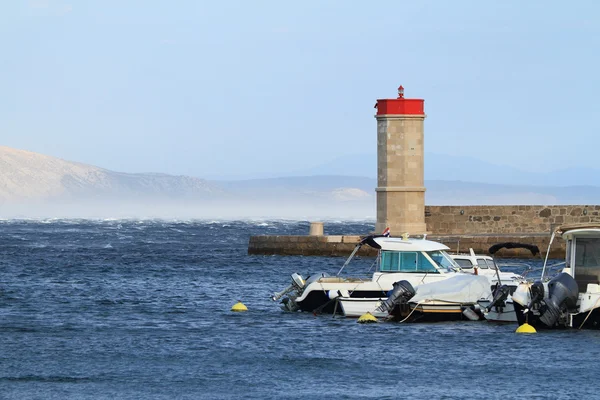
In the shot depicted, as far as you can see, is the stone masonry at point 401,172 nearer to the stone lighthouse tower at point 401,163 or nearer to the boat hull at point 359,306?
the stone lighthouse tower at point 401,163

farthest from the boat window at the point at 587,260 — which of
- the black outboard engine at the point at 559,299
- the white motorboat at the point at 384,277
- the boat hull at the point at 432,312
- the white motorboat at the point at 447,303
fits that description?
the white motorboat at the point at 384,277

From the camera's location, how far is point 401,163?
46.3 m

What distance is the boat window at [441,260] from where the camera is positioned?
28719 millimetres

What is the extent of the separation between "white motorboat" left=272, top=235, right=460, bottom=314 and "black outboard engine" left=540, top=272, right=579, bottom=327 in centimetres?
292

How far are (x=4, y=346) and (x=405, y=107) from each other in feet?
79.8

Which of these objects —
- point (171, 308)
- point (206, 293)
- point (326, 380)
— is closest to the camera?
point (326, 380)

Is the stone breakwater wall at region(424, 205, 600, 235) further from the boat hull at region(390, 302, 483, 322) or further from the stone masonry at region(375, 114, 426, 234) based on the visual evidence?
the boat hull at region(390, 302, 483, 322)

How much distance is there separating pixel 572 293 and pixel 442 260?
393 cm

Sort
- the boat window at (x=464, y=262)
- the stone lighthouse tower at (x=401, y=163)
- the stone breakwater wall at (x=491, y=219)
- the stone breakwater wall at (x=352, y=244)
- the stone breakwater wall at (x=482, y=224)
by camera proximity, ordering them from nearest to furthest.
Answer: the boat window at (x=464, y=262) < the stone breakwater wall at (x=352, y=244) < the stone lighthouse tower at (x=401, y=163) < the stone breakwater wall at (x=482, y=224) < the stone breakwater wall at (x=491, y=219)

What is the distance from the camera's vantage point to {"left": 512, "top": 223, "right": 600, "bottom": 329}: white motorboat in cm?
2561

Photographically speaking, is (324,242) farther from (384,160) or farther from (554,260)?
(554,260)

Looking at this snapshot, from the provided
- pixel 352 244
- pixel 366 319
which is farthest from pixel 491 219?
pixel 366 319

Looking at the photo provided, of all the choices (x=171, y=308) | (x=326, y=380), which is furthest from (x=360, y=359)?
(x=171, y=308)

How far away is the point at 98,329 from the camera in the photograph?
27.0 meters
